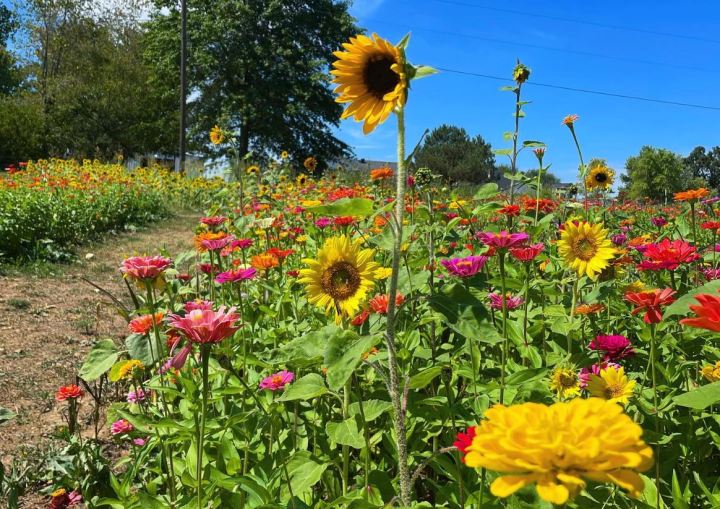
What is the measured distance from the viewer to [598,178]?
4.16 meters

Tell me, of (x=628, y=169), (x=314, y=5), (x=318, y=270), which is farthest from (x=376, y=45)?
(x=628, y=169)

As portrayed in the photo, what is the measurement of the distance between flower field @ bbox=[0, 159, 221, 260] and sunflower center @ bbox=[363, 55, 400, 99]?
604cm

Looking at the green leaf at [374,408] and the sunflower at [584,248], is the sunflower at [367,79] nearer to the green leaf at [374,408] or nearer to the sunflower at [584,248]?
the green leaf at [374,408]

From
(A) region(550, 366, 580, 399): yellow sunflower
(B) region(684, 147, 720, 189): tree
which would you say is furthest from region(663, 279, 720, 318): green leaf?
(B) region(684, 147, 720, 189): tree

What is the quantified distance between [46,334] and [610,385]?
3839 millimetres

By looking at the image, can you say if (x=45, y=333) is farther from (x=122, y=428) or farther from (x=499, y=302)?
(x=499, y=302)

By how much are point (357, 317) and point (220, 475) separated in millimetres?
629

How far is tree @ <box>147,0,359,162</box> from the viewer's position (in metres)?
25.8

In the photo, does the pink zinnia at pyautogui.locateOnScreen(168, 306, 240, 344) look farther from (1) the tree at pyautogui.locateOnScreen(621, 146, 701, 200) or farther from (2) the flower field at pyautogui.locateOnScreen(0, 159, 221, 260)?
(1) the tree at pyautogui.locateOnScreen(621, 146, 701, 200)

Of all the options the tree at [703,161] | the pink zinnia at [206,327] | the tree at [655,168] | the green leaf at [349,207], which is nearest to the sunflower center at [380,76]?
the green leaf at [349,207]

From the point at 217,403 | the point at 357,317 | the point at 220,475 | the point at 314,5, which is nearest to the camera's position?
the point at 220,475

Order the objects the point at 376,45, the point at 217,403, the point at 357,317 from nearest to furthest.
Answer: the point at 376,45 < the point at 357,317 < the point at 217,403

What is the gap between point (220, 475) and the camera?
1378mm

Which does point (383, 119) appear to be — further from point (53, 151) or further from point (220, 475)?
point (53, 151)
